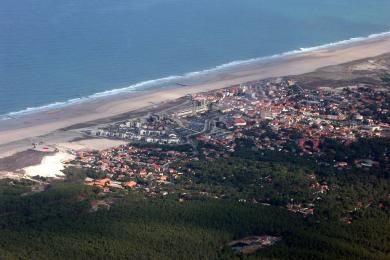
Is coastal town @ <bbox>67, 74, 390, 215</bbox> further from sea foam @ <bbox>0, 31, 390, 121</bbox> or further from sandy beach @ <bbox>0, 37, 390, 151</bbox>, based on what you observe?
sea foam @ <bbox>0, 31, 390, 121</bbox>

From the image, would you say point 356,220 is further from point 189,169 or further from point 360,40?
point 360,40

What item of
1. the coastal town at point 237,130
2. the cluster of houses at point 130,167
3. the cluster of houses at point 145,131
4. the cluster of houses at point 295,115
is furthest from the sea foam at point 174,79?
the cluster of houses at point 130,167

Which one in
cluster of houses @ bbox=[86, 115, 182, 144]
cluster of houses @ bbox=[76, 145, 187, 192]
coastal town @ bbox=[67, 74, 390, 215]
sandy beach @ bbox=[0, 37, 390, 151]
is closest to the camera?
cluster of houses @ bbox=[76, 145, 187, 192]

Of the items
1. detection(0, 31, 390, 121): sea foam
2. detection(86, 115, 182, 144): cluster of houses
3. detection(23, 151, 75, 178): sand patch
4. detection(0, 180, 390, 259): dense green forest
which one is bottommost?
detection(0, 180, 390, 259): dense green forest

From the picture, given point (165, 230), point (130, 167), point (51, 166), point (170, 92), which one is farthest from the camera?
point (170, 92)

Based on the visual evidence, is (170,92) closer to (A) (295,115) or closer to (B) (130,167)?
(A) (295,115)

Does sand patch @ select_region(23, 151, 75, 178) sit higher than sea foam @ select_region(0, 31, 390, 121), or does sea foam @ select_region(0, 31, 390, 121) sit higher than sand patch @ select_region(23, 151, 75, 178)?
sea foam @ select_region(0, 31, 390, 121)

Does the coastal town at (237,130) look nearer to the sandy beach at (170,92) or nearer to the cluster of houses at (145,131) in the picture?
the cluster of houses at (145,131)

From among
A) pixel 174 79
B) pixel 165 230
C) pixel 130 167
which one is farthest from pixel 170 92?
pixel 165 230

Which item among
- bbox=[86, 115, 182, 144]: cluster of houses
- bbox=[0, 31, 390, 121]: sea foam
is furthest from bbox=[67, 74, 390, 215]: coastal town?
bbox=[0, 31, 390, 121]: sea foam

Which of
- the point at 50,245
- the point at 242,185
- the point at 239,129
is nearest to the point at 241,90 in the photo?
the point at 239,129
